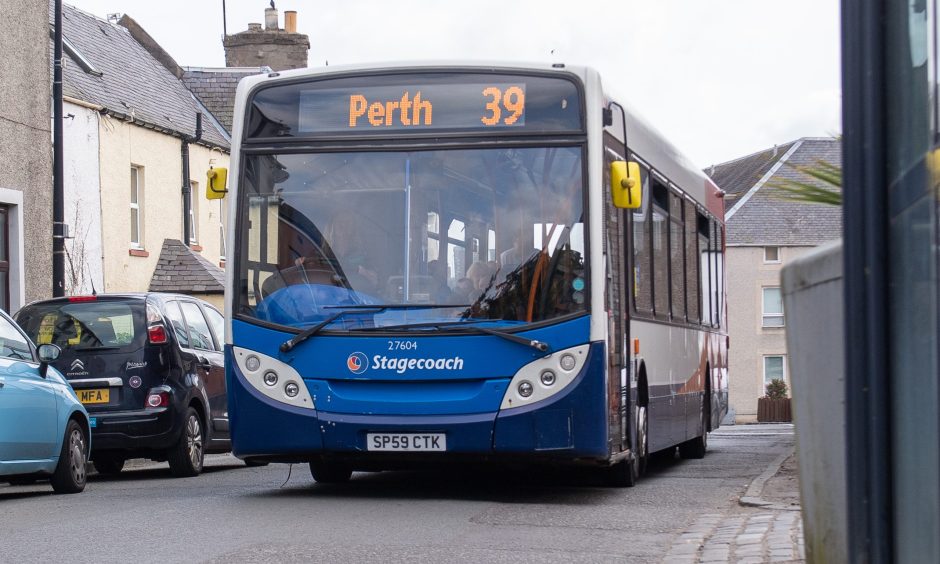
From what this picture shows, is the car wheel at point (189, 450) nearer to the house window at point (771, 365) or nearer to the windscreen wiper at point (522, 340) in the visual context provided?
the windscreen wiper at point (522, 340)

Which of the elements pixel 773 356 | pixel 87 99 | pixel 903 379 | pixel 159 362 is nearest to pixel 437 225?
pixel 159 362

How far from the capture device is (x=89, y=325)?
14.4m

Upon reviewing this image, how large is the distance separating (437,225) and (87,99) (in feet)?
63.7

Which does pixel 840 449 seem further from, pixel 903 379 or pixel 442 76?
pixel 442 76

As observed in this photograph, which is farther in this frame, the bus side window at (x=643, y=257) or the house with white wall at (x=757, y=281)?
the house with white wall at (x=757, y=281)

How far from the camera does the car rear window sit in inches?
562

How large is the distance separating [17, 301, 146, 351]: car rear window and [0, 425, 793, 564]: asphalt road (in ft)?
4.25

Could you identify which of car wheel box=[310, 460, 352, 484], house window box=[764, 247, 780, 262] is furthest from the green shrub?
car wheel box=[310, 460, 352, 484]

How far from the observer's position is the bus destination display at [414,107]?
10875 millimetres

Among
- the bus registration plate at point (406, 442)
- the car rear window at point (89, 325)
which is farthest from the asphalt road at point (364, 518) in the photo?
the car rear window at point (89, 325)

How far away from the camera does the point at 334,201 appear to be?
1088 centimetres

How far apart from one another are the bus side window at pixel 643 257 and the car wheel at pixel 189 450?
14.9ft

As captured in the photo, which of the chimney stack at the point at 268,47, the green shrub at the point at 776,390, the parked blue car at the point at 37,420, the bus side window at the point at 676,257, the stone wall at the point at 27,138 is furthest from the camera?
the green shrub at the point at 776,390

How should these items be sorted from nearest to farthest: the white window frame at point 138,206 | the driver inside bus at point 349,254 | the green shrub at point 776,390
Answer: the driver inside bus at point 349,254, the white window frame at point 138,206, the green shrub at point 776,390
